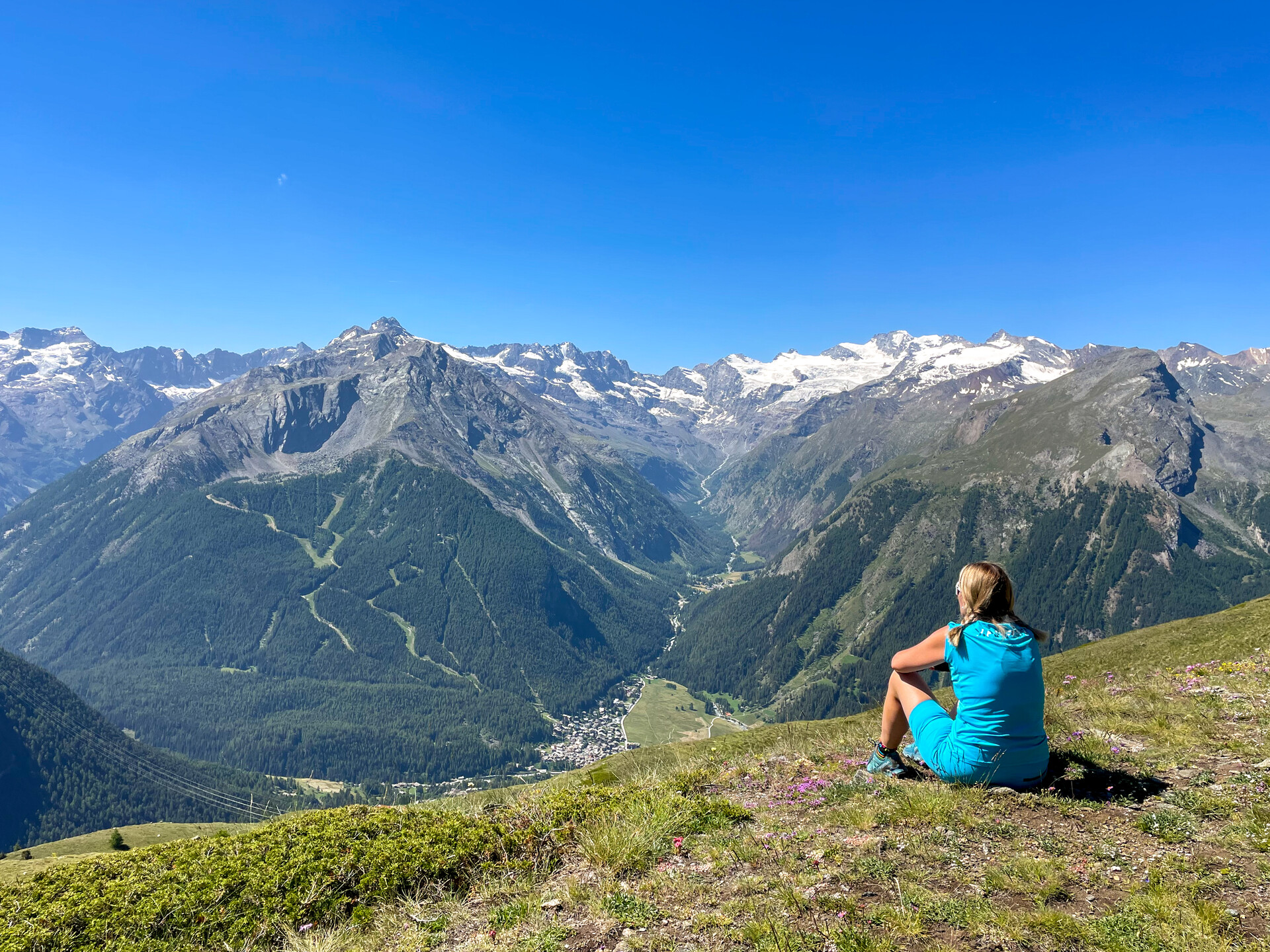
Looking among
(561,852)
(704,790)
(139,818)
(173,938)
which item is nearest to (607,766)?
(704,790)

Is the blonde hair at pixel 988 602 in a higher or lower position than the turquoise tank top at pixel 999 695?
higher

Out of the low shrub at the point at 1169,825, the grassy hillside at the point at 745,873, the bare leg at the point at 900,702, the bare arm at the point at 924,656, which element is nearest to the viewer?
the grassy hillside at the point at 745,873

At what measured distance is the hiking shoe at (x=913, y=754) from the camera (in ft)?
38.2

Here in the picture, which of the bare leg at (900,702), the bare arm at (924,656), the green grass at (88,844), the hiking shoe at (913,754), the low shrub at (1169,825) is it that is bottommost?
the green grass at (88,844)

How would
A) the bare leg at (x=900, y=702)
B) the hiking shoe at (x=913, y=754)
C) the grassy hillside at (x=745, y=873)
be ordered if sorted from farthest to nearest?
the hiking shoe at (x=913, y=754), the bare leg at (x=900, y=702), the grassy hillside at (x=745, y=873)

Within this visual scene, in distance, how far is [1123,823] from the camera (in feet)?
29.1

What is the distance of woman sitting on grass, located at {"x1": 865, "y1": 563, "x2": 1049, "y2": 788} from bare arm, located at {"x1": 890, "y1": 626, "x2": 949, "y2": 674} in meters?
0.02

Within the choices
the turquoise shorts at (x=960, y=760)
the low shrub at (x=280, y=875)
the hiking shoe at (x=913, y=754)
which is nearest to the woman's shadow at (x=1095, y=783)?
the turquoise shorts at (x=960, y=760)

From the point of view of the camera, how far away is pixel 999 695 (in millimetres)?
9555

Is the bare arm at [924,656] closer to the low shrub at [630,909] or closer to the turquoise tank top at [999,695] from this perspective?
the turquoise tank top at [999,695]

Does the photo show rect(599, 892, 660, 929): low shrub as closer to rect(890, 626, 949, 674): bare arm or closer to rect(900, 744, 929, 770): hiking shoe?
rect(890, 626, 949, 674): bare arm

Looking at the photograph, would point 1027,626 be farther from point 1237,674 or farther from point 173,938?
point 173,938

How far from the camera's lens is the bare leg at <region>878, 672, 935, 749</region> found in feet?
37.0

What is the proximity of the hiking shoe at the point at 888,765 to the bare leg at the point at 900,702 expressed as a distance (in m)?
0.21
